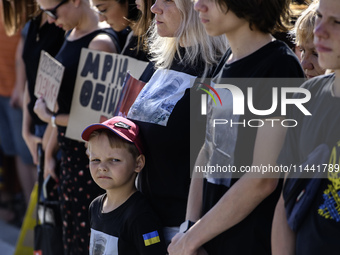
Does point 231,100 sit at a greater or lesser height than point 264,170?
greater

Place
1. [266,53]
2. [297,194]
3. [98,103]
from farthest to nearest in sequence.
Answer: [98,103], [266,53], [297,194]

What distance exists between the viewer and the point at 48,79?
420 centimetres

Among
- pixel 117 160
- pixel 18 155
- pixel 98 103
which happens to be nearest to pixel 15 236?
pixel 18 155

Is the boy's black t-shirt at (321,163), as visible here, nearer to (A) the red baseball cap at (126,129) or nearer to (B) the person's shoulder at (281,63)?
(B) the person's shoulder at (281,63)

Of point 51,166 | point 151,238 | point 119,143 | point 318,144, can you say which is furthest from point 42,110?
point 318,144

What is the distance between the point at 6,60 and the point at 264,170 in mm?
4613

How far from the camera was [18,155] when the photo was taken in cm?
638

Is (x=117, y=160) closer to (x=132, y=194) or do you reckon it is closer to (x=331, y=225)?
(x=132, y=194)

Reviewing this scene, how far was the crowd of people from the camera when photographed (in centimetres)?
210

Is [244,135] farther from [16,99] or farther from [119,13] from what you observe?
[16,99]

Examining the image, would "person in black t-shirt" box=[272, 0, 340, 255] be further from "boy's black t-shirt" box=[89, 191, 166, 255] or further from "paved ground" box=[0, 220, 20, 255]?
"paved ground" box=[0, 220, 20, 255]

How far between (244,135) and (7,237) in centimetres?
446

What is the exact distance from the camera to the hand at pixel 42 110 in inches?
168

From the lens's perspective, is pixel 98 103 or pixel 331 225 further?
pixel 98 103
